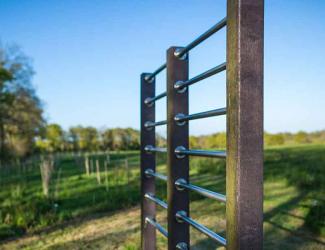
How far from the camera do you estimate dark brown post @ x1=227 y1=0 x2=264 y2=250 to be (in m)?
0.96

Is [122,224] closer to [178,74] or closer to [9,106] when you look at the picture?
[178,74]

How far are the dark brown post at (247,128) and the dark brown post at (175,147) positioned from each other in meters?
0.74

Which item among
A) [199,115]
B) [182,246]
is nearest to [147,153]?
[182,246]

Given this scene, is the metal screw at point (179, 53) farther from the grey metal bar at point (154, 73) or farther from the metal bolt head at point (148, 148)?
the metal bolt head at point (148, 148)

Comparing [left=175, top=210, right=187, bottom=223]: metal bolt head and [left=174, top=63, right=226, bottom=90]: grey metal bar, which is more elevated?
[left=174, top=63, right=226, bottom=90]: grey metal bar

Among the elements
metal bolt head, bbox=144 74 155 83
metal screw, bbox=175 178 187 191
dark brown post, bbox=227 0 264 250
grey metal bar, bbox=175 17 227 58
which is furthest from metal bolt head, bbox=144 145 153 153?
dark brown post, bbox=227 0 264 250

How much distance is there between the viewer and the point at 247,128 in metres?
0.97

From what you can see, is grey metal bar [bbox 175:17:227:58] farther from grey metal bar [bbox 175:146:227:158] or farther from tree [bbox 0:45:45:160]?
tree [bbox 0:45:45:160]

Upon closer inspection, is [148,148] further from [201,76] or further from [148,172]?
[201,76]

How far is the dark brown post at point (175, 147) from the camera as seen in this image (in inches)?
67.7

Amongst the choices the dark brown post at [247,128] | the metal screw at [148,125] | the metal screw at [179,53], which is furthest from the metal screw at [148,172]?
the dark brown post at [247,128]

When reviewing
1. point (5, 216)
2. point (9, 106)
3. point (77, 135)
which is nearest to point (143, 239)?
point (5, 216)

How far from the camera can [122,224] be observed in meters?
3.49

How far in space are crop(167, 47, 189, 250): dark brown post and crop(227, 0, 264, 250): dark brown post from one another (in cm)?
74
